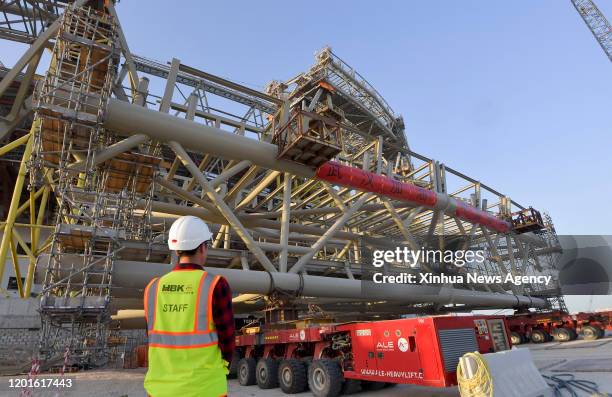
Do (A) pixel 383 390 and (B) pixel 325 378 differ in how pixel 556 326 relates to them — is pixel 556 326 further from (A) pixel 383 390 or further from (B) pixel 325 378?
(B) pixel 325 378

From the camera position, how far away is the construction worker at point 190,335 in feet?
8.44

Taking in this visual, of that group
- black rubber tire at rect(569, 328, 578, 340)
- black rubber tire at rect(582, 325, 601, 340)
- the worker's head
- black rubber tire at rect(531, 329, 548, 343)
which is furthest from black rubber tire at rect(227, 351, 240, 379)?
black rubber tire at rect(582, 325, 601, 340)

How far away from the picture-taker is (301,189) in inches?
714

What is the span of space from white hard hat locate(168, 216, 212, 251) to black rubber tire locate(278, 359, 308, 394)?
7.85 metres

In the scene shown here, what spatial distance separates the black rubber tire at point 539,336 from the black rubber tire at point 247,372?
18211mm

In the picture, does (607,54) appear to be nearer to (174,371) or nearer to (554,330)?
(554,330)

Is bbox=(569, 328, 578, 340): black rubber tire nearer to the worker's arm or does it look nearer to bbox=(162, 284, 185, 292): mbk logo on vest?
the worker's arm

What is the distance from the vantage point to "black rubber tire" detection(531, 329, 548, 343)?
879 inches

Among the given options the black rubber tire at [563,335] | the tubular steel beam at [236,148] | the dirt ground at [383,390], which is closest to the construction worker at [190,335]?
the dirt ground at [383,390]

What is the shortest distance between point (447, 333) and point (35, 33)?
1996cm

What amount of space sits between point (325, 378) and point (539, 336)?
62.4ft

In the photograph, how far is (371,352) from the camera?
26.9 feet

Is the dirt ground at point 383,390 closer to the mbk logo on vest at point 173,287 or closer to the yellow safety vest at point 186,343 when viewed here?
the yellow safety vest at point 186,343

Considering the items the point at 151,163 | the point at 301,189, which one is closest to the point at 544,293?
the point at 301,189
